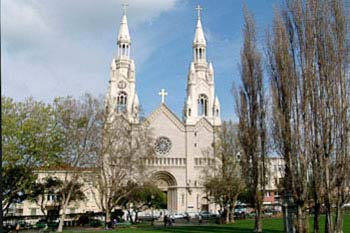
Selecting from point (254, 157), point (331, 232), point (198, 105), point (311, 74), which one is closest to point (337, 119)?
point (311, 74)

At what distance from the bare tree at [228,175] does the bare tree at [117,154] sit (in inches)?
331

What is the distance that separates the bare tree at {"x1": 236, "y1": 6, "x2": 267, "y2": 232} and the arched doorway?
40.0 meters

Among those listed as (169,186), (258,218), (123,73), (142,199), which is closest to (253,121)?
(258,218)

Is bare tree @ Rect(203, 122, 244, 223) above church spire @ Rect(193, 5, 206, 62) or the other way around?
the other way around

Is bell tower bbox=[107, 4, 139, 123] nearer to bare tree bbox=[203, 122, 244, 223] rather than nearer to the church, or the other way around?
the church

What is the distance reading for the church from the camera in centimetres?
7506

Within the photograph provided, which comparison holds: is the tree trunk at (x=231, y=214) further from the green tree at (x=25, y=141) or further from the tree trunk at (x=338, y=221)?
the tree trunk at (x=338, y=221)

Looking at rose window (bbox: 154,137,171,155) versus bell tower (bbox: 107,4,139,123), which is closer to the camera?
rose window (bbox: 154,137,171,155)

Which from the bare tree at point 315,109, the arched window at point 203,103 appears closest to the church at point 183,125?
the arched window at point 203,103

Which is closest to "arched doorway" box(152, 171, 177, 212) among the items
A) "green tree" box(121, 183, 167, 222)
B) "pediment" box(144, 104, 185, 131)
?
"pediment" box(144, 104, 185, 131)

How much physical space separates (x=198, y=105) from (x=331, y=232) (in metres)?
61.0

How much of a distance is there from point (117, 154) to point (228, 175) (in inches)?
496

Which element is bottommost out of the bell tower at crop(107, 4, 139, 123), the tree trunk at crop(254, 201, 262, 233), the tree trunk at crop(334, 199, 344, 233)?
the tree trunk at crop(254, 201, 262, 233)

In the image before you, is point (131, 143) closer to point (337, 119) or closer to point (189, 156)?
point (337, 119)
